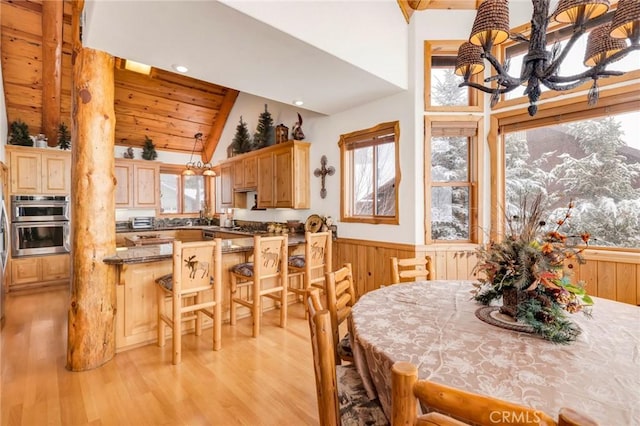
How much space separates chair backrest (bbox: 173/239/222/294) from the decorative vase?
2.22 metres

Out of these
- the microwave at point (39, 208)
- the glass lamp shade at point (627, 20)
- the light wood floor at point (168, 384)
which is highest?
the glass lamp shade at point (627, 20)

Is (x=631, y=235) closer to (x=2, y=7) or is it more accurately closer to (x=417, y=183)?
(x=417, y=183)

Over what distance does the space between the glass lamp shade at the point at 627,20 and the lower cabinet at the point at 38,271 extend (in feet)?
23.2

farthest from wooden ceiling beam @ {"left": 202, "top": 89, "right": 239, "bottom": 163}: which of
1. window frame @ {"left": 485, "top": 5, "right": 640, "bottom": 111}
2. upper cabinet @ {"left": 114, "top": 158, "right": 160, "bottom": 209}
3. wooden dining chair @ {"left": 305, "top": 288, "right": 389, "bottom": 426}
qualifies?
wooden dining chair @ {"left": 305, "top": 288, "right": 389, "bottom": 426}

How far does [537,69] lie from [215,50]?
7.77 feet

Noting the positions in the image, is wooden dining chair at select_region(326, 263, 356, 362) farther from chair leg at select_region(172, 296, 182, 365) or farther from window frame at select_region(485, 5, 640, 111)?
window frame at select_region(485, 5, 640, 111)

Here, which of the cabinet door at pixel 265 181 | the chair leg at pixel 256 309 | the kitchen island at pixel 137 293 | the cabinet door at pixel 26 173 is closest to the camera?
the kitchen island at pixel 137 293

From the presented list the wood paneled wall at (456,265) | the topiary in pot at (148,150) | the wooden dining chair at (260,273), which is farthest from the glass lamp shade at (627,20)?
the topiary in pot at (148,150)

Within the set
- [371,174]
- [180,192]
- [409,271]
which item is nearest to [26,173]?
[180,192]

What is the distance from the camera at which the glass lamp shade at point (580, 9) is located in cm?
137

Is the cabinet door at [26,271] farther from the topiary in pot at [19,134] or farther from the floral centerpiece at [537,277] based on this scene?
the floral centerpiece at [537,277]

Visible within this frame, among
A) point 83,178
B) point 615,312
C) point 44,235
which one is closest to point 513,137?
point 615,312

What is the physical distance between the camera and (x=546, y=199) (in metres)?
2.98

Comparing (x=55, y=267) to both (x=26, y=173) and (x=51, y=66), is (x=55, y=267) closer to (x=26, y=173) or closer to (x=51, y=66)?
(x=26, y=173)
